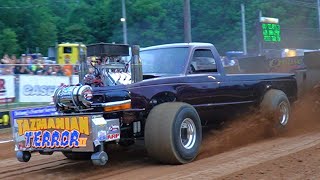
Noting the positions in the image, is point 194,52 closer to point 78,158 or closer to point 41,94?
point 78,158

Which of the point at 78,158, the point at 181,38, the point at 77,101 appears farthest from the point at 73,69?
the point at 181,38

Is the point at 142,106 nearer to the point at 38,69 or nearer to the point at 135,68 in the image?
the point at 135,68

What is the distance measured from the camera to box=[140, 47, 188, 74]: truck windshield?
26.8 ft

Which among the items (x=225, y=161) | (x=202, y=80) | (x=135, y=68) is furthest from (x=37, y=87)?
(x=225, y=161)

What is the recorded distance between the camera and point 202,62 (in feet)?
27.8

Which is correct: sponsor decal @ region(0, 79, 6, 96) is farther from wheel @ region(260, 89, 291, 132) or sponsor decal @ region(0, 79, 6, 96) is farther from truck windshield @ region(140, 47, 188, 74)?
wheel @ region(260, 89, 291, 132)

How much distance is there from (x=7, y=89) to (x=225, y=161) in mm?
8494

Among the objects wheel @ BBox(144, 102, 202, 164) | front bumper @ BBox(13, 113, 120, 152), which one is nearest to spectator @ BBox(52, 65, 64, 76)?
front bumper @ BBox(13, 113, 120, 152)

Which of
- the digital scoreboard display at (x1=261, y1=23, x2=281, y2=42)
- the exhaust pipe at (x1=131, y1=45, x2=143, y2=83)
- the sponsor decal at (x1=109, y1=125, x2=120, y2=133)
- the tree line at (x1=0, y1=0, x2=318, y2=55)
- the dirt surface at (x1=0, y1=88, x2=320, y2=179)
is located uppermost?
the tree line at (x1=0, y1=0, x2=318, y2=55)

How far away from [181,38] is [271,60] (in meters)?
47.6

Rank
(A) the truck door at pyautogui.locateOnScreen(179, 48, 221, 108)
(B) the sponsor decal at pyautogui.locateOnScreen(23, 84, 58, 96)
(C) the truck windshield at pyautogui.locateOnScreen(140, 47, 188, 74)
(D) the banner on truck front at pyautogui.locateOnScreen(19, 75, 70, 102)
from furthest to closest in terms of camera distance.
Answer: (B) the sponsor decal at pyautogui.locateOnScreen(23, 84, 58, 96) < (D) the banner on truck front at pyautogui.locateOnScreen(19, 75, 70, 102) < (C) the truck windshield at pyautogui.locateOnScreen(140, 47, 188, 74) < (A) the truck door at pyautogui.locateOnScreen(179, 48, 221, 108)

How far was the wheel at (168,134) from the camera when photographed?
7.02 metres

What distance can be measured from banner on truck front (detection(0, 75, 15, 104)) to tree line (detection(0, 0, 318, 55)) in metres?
46.4

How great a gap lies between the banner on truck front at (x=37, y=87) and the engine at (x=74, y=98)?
25.2ft
